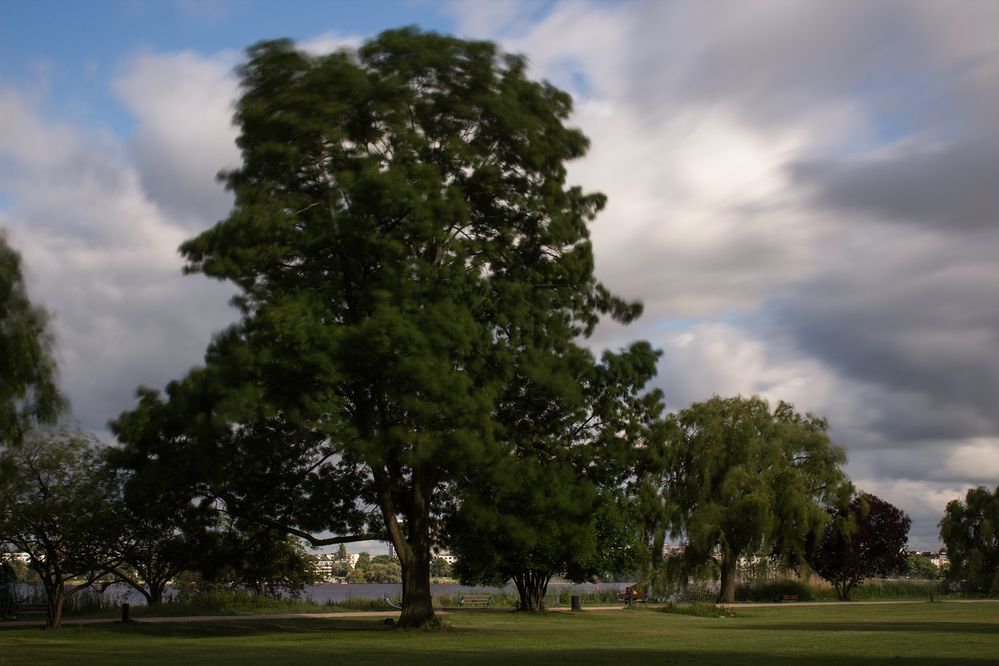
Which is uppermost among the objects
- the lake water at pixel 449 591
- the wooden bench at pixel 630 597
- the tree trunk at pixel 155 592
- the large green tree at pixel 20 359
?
the large green tree at pixel 20 359

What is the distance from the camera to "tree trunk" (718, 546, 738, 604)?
185 ft

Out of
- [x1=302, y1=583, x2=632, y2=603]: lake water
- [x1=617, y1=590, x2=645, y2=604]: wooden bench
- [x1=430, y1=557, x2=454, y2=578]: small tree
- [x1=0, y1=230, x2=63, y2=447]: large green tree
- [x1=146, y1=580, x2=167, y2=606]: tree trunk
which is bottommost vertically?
[x1=302, y1=583, x2=632, y2=603]: lake water

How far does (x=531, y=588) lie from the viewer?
145ft

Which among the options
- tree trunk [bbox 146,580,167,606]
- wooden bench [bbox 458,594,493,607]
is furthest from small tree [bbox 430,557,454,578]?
tree trunk [bbox 146,580,167,606]

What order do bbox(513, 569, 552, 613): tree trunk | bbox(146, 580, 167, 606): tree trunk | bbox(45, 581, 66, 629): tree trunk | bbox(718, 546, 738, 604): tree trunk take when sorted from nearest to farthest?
bbox(45, 581, 66, 629): tree trunk, bbox(146, 580, 167, 606): tree trunk, bbox(513, 569, 552, 613): tree trunk, bbox(718, 546, 738, 604): tree trunk

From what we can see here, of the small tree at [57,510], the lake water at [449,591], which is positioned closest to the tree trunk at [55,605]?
the small tree at [57,510]

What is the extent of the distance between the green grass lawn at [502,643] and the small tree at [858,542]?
31.7 metres

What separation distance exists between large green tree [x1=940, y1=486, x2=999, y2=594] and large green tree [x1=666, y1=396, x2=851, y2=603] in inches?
429

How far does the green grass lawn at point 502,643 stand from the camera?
18.3m

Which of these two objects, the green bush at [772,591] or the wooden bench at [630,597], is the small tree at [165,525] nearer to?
the wooden bench at [630,597]

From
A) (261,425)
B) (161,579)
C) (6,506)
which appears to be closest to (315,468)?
(261,425)

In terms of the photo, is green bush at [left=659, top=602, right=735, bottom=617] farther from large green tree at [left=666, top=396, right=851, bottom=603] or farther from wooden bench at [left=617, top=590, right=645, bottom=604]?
large green tree at [left=666, top=396, right=851, bottom=603]

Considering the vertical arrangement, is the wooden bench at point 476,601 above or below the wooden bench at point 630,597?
below

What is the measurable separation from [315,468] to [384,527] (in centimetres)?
283
